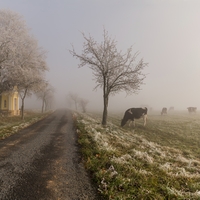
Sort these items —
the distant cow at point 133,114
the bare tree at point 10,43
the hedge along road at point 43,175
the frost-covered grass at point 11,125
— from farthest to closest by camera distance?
the distant cow at point 133,114 < the bare tree at point 10,43 < the frost-covered grass at point 11,125 < the hedge along road at point 43,175

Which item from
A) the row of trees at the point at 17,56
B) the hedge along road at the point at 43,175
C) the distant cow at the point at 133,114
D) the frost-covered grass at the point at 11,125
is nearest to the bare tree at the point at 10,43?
the row of trees at the point at 17,56

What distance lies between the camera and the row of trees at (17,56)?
21450mm

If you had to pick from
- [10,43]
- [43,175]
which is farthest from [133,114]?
[10,43]

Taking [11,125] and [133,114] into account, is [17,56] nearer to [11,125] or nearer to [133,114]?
[11,125]

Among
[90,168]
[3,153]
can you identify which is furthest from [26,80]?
[90,168]

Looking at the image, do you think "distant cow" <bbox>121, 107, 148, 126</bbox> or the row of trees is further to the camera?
"distant cow" <bbox>121, 107, 148, 126</bbox>

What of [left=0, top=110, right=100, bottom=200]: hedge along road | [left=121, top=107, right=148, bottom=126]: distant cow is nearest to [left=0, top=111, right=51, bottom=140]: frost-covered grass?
[left=0, top=110, right=100, bottom=200]: hedge along road

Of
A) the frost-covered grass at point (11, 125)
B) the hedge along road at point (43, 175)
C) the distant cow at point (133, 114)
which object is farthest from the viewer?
the distant cow at point (133, 114)

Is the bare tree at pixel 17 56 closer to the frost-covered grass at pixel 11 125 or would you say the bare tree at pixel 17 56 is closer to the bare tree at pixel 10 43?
the bare tree at pixel 10 43

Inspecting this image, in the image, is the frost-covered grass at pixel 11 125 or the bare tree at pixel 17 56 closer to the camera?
the frost-covered grass at pixel 11 125

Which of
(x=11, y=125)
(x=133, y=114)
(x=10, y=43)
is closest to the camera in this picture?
(x=11, y=125)

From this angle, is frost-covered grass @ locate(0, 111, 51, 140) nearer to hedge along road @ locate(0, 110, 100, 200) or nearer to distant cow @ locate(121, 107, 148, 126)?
hedge along road @ locate(0, 110, 100, 200)

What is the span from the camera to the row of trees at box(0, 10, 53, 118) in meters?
21.5

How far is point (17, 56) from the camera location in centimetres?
2392
